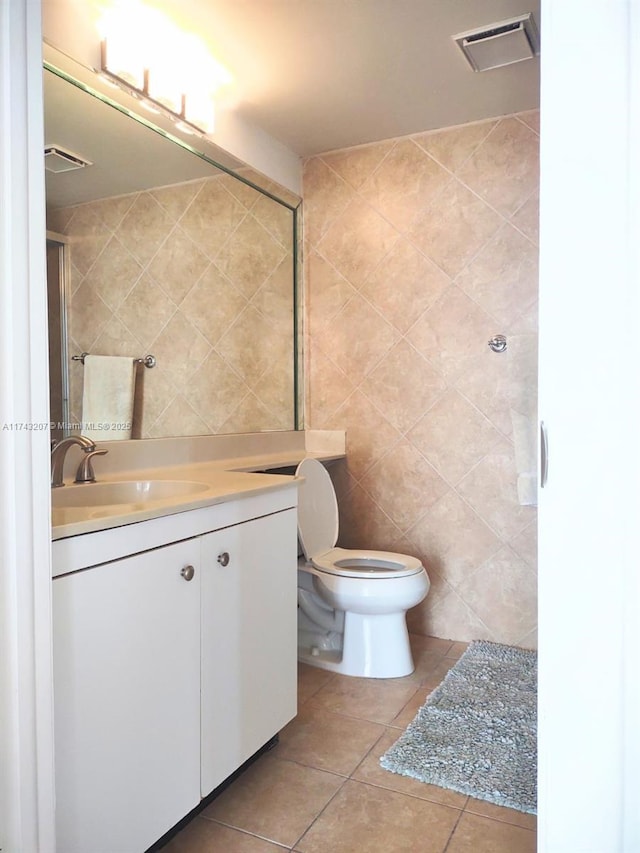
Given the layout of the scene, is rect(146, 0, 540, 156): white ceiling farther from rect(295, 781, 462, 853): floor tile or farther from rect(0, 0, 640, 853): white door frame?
rect(295, 781, 462, 853): floor tile

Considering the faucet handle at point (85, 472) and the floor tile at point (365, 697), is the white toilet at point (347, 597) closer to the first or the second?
the floor tile at point (365, 697)

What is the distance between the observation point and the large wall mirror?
5.80 feet

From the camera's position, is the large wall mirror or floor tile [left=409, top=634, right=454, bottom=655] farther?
floor tile [left=409, top=634, right=454, bottom=655]

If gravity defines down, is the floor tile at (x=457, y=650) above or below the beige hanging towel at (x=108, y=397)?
below

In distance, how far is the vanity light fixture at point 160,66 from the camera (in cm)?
184

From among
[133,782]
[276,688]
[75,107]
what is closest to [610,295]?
[133,782]

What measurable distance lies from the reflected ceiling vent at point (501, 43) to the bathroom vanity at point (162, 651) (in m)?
1.59

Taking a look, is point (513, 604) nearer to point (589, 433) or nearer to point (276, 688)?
point (276, 688)

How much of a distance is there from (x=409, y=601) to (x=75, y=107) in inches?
78.8

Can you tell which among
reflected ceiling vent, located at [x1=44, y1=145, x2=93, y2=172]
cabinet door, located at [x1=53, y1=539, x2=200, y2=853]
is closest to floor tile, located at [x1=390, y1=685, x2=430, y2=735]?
cabinet door, located at [x1=53, y1=539, x2=200, y2=853]

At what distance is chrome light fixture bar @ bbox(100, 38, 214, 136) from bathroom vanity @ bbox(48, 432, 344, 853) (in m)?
1.29

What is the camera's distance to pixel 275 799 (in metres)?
1.58

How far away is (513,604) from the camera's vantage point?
101 inches

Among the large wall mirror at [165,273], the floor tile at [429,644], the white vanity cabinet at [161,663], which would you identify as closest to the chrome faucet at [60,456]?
the large wall mirror at [165,273]
